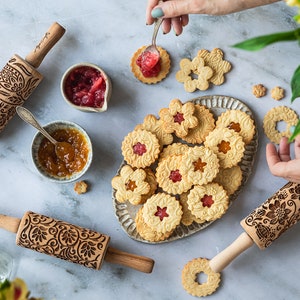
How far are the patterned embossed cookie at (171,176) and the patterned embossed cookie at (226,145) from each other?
11 cm

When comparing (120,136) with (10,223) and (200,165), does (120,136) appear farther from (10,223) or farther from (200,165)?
(10,223)

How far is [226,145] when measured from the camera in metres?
1.56

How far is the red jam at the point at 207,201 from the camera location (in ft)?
5.11

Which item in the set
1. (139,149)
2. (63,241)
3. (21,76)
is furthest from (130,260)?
(21,76)

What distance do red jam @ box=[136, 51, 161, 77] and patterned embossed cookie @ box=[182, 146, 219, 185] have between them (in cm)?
28

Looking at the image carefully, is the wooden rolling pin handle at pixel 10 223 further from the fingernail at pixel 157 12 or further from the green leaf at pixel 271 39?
the green leaf at pixel 271 39

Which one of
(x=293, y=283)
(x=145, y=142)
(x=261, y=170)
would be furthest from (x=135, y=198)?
(x=293, y=283)

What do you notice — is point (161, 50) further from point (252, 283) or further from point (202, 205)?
point (252, 283)

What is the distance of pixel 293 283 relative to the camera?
162 centimetres

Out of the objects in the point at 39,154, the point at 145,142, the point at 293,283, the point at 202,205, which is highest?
the point at 39,154

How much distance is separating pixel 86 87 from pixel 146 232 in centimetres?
48

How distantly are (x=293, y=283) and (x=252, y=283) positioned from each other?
12 cm

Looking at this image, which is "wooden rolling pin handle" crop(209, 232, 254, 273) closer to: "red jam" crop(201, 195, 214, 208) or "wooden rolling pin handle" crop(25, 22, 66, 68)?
"red jam" crop(201, 195, 214, 208)

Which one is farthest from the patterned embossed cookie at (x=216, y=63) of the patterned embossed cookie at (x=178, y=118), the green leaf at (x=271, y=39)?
the green leaf at (x=271, y=39)
